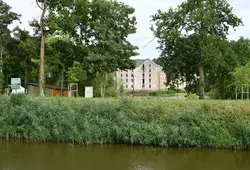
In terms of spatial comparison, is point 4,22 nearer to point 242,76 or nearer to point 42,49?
point 42,49

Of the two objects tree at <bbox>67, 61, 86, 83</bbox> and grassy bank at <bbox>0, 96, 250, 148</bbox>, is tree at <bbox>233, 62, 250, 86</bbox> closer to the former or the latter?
grassy bank at <bbox>0, 96, 250, 148</bbox>

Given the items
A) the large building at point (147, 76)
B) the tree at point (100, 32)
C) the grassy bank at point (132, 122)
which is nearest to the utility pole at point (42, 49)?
the tree at point (100, 32)

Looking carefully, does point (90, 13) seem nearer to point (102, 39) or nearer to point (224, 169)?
point (102, 39)

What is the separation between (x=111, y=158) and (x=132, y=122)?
11.2 feet

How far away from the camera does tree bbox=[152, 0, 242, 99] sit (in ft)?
105

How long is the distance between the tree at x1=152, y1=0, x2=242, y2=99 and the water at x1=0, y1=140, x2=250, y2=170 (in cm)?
1824

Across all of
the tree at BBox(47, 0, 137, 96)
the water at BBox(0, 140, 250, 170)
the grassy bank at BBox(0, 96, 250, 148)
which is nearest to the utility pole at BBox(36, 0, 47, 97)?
the tree at BBox(47, 0, 137, 96)

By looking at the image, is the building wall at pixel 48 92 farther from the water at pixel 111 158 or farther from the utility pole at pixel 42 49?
the water at pixel 111 158

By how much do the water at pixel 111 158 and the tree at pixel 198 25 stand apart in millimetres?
18237

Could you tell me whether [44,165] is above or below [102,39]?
below

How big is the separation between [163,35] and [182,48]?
7.57ft

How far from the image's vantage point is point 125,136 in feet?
55.5

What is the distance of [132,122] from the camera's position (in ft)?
56.7

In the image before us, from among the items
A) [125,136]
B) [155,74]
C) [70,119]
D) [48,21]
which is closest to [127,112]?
[125,136]
